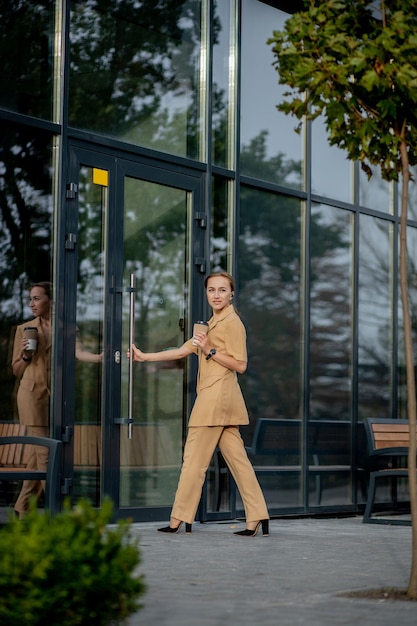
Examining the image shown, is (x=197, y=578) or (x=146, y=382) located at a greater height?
(x=146, y=382)

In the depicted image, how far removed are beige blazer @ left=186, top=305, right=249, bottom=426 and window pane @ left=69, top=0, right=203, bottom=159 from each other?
1958 mm

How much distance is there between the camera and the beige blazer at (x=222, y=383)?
9555 millimetres

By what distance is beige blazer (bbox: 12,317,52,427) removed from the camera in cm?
927

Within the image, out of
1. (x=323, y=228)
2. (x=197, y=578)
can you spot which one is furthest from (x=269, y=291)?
(x=197, y=578)

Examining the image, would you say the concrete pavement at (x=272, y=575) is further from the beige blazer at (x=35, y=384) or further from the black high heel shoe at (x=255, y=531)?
the beige blazer at (x=35, y=384)

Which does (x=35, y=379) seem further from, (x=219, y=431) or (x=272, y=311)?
(x=272, y=311)

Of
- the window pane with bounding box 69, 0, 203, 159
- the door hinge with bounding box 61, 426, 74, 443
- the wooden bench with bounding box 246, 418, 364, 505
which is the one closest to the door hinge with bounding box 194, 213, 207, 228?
the window pane with bounding box 69, 0, 203, 159

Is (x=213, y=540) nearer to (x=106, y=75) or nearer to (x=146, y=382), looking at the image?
(x=146, y=382)

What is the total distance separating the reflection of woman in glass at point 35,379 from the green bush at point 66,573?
4.52 m

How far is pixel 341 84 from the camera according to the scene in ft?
21.6

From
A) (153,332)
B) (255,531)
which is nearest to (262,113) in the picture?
(153,332)

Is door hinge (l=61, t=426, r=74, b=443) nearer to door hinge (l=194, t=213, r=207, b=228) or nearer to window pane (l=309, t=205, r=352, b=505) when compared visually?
door hinge (l=194, t=213, r=207, b=228)

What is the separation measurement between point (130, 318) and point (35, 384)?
3.88 ft

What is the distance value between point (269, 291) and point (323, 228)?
1.30 meters
